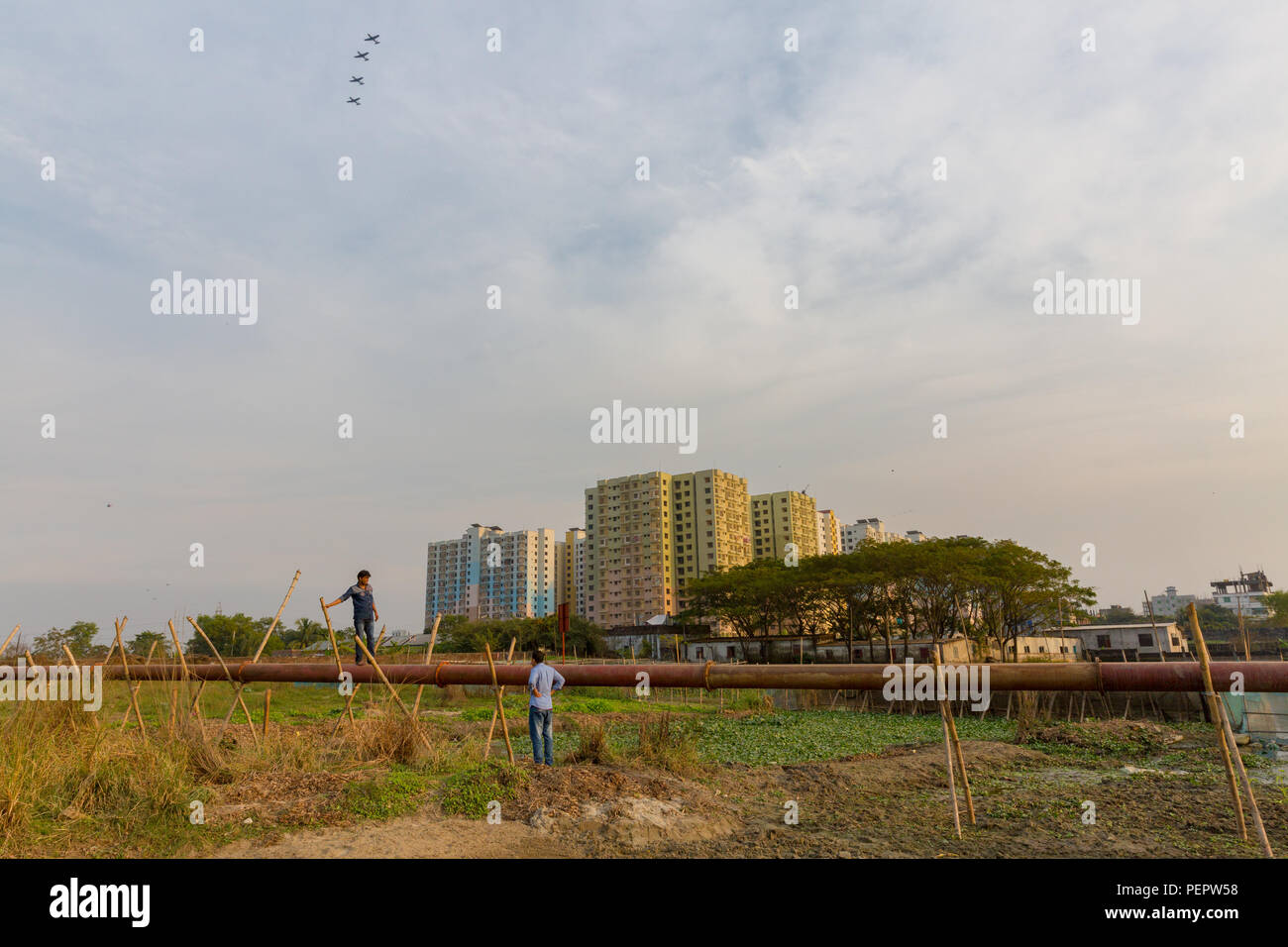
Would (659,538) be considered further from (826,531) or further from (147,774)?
(147,774)

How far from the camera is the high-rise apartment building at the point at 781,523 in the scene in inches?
4124

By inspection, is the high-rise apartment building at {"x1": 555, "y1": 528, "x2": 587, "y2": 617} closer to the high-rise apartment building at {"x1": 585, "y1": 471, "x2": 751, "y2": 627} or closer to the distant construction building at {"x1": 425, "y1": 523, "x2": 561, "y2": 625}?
the distant construction building at {"x1": 425, "y1": 523, "x2": 561, "y2": 625}

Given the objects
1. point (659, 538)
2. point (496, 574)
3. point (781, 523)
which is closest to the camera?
point (659, 538)

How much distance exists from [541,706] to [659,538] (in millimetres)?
87493

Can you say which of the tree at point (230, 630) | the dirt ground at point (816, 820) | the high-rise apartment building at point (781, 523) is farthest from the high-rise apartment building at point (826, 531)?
the dirt ground at point (816, 820)

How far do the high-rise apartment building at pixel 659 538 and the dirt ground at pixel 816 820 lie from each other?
84.4 metres

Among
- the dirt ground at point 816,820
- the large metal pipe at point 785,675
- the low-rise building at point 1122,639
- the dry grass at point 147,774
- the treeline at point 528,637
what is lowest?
the treeline at point 528,637

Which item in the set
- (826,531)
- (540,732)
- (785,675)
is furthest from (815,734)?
(826,531)

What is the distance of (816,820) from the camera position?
803 centimetres

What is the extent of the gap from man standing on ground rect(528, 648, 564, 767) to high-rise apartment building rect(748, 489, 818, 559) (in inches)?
3761

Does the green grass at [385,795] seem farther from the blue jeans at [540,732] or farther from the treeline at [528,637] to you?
the treeline at [528,637]
